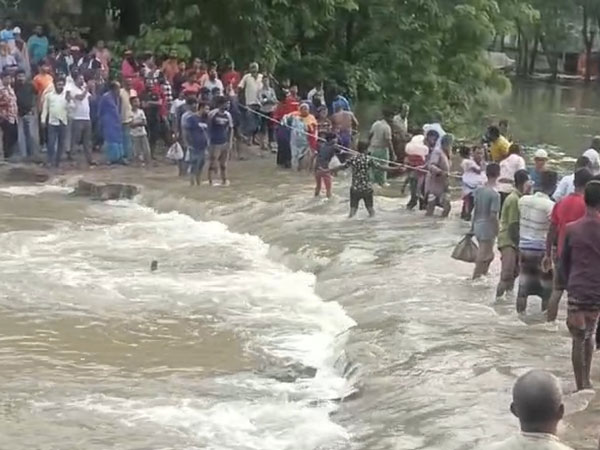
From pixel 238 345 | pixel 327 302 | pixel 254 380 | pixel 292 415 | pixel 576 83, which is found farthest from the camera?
pixel 576 83

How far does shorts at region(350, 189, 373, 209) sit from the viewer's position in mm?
17766

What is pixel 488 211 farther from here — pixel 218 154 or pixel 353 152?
pixel 218 154

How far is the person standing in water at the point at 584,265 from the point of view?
29.3 ft

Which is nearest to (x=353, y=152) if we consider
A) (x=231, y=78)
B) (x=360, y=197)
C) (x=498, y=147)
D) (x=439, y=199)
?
(x=360, y=197)

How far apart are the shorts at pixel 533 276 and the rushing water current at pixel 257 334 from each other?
357 mm

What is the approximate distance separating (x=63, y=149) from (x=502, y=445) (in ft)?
63.1

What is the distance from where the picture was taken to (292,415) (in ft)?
33.3

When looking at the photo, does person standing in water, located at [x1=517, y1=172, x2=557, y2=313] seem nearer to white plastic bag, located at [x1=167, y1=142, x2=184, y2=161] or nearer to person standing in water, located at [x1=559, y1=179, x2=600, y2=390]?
person standing in water, located at [x1=559, y1=179, x2=600, y2=390]

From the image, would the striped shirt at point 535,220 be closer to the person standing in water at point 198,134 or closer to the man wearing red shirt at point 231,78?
the person standing in water at point 198,134

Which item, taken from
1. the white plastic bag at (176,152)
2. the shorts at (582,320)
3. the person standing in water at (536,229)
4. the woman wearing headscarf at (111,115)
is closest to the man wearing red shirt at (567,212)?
the person standing in water at (536,229)

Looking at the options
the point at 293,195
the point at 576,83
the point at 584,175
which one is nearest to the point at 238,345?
the point at 584,175

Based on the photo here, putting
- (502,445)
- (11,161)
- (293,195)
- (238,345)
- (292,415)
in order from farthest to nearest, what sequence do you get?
(11,161) < (293,195) < (238,345) < (292,415) < (502,445)

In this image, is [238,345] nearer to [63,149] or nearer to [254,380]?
[254,380]

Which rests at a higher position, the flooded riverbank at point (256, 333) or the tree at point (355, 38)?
the tree at point (355, 38)
